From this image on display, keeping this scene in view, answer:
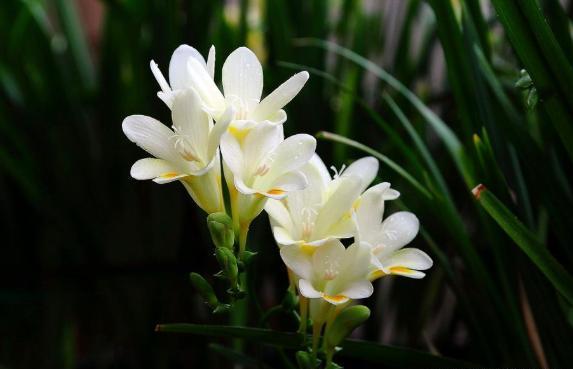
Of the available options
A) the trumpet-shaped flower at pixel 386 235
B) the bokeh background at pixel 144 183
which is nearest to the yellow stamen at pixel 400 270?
the trumpet-shaped flower at pixel 386 235

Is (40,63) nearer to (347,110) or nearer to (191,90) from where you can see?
(347,110)

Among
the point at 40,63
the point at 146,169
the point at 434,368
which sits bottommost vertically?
the point at 434,368

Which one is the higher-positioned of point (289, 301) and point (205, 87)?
point (205, 87)

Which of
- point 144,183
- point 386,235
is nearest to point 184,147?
point 386,235

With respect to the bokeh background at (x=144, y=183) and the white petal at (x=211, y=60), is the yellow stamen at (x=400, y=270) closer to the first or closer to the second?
the white petal at (x=211, y=60)

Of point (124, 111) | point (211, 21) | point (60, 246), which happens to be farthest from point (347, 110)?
point (60, 246)

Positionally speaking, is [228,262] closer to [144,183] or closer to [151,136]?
[151,136]
